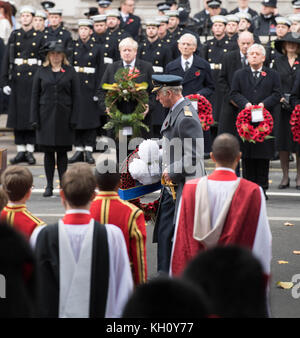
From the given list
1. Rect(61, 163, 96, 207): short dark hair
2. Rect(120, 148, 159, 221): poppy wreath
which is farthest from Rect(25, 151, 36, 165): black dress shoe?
Rect(61, 163, 96, 207): short dark hair

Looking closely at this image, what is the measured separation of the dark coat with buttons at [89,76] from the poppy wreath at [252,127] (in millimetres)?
4343

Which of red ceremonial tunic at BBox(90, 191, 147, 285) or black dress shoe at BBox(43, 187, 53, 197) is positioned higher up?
red ceremonial tunic at BBox(90, 191, 147, 285)

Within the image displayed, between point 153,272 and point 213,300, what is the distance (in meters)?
4.96

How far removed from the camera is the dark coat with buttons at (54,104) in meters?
11.6

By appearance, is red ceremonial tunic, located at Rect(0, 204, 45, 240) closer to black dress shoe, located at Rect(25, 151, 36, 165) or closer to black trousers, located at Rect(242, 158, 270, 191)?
black trousers, located at Rect(242, 158, 270, 191)

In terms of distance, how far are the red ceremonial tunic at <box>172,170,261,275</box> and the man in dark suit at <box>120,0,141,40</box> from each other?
1264 cm

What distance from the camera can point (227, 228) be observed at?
551 centimetres

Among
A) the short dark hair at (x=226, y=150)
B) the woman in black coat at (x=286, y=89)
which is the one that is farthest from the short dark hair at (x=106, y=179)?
the woman in black coat at (x=286, y=89)

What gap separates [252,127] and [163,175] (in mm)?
4447

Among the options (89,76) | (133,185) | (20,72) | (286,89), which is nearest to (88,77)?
(89,76)

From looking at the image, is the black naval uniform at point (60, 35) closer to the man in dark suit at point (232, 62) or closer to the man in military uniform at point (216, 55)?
the man in military uniform at point (216, 55)

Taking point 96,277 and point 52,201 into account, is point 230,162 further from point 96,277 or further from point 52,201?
point 52,201

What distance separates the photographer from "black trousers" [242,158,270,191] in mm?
11469
